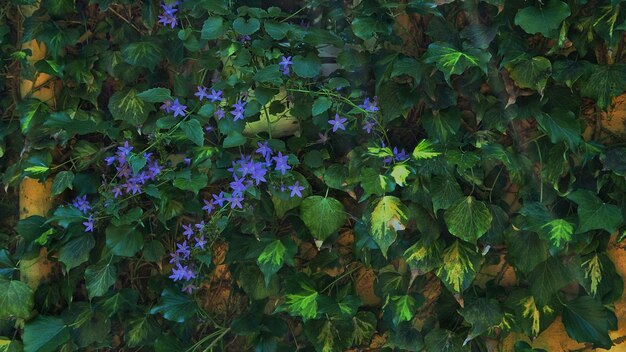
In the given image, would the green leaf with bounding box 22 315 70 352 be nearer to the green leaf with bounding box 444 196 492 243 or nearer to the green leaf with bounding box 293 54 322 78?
the green leaf with bounding box 293 54 322 78

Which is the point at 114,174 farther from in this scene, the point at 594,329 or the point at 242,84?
the point at 594,329

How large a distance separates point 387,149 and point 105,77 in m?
0.92

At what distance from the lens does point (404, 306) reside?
199cm

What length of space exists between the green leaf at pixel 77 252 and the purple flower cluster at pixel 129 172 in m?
0.18

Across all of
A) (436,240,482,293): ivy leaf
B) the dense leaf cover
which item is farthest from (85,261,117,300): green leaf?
(436,240,482,293): ivy leaf

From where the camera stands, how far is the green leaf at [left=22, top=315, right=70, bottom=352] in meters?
2.26

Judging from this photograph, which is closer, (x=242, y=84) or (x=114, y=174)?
(x=242, y=84)

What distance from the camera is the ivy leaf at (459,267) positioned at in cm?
193

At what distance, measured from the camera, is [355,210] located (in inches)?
82.4

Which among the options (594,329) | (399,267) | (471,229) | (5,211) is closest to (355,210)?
(399,267)

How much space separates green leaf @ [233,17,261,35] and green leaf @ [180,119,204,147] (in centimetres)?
25

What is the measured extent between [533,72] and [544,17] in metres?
0.14

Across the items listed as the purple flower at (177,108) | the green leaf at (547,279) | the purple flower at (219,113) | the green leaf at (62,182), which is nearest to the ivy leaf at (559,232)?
the green leaf at (547,279)

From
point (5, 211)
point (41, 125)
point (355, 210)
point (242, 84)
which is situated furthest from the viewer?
point (5, 211)
